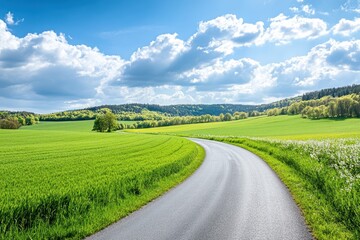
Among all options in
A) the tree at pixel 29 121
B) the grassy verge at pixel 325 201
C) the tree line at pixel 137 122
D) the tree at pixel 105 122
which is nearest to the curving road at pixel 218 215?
the grassy verge at pixel 325 201

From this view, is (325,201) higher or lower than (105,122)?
lower

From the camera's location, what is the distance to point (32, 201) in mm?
10062

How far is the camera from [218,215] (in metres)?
10.9

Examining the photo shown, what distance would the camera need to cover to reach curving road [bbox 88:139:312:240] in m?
9.11

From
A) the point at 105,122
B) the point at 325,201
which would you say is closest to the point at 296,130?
the point at 105,122

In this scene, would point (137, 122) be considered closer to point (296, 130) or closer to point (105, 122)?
point (105, 122)

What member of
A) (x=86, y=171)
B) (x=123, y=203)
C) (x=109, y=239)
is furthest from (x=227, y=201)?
(x=86, y=171)

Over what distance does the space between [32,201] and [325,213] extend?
9.96 metres

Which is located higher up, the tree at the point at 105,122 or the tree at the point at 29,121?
the tree at the point at 29,121

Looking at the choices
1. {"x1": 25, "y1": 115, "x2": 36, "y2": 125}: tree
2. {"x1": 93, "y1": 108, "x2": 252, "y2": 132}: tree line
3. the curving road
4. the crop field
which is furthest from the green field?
{"x1": 25, "y1": 115, "x2": 36, "y2": 125}: tree

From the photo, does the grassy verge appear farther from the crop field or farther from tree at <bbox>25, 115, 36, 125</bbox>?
tree at <bbox>25, 115, 36, 125</bbox>

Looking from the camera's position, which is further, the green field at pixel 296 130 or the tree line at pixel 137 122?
the tree line at pixel 137 122

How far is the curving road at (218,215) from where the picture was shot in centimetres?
911

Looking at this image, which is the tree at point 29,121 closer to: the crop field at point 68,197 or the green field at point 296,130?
the green field at point 296,130
